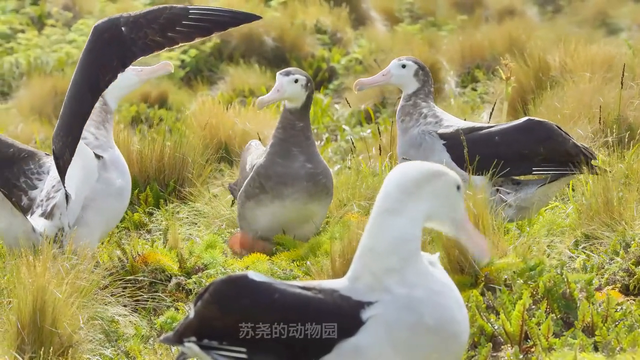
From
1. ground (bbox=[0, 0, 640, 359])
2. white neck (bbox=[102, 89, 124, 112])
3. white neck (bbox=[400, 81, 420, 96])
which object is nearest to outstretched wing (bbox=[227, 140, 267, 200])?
ground (bbox=[0, 0, 640, 359])

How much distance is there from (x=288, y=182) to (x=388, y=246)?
1595 millimetres

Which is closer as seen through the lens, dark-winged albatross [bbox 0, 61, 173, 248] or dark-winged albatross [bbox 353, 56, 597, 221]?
dark-winged albatross [bbox 0, 61, 173, 248]

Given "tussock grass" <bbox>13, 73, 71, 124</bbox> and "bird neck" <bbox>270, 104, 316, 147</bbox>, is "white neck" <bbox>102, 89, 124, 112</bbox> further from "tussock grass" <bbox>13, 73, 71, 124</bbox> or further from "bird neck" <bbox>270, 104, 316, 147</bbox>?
"tussock grass" <bbox>13, 73, 71, 124</bbox>

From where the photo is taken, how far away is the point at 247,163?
443cm

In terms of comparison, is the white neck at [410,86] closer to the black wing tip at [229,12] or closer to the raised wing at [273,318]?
the black wing tip at [229,12]

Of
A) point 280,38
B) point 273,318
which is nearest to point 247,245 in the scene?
point 273,318

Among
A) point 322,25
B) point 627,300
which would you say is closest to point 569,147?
point 627,300

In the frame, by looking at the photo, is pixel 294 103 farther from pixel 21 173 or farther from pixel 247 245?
pixel 21 173

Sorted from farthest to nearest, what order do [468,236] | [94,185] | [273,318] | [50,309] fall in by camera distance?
1. [94,185]
2. [50,309]
3. [468,236]
4. [273,318]

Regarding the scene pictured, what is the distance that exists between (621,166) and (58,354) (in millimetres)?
2635

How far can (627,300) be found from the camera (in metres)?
3.33

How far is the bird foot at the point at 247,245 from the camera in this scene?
4.04 m

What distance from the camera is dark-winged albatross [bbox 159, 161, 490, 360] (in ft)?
7.46

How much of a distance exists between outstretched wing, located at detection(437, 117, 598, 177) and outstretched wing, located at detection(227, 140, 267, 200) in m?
0.94
